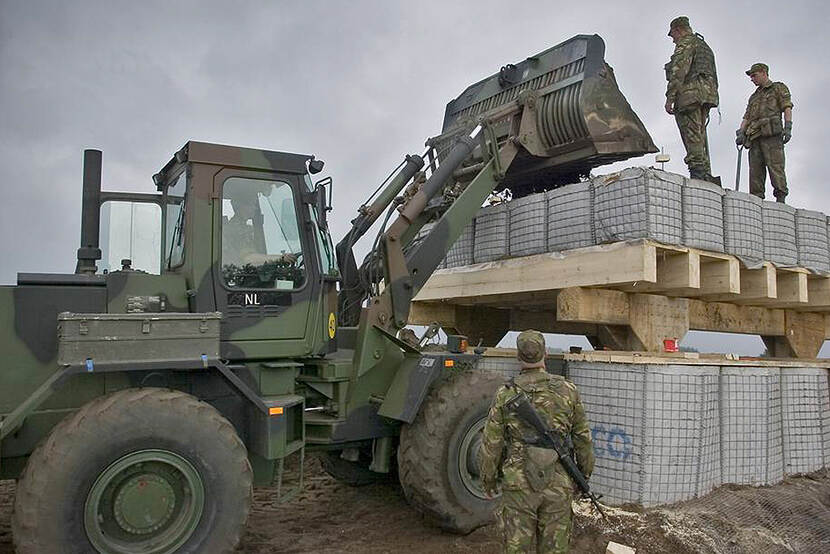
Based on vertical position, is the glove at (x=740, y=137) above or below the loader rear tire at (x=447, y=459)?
above

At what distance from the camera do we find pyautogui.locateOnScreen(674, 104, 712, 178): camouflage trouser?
6816mm

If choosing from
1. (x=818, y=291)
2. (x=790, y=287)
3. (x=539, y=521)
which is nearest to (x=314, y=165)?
(x=539, y=521)

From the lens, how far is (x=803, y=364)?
6996mm

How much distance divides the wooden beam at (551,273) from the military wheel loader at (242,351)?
0.78 meters

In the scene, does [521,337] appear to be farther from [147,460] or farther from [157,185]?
[157,185]

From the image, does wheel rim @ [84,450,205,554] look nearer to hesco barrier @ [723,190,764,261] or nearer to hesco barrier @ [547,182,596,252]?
hesco barrier @ [547,182,596,252]

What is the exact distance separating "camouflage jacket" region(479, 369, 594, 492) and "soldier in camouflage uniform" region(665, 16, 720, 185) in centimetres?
398

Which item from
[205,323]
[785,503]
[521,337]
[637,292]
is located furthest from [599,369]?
[205,323]

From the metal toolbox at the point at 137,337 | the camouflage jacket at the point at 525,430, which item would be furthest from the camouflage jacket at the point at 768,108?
the metal toolbox at the point at 137,337

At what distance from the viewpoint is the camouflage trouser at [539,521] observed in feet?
11.7

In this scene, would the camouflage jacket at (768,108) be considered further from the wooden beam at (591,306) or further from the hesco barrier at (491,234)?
the hesco barrier at (491,234)

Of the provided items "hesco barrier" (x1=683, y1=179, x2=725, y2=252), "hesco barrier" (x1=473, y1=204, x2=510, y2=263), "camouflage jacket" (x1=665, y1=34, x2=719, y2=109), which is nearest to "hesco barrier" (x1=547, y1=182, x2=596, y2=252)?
"hesco barrier" (x1=473, y1=204, x2=510, y2=263)

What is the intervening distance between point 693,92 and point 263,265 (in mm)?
4719

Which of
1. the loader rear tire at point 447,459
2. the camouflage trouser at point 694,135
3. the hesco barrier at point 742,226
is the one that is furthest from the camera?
the camouflage trouser at point 694,135
